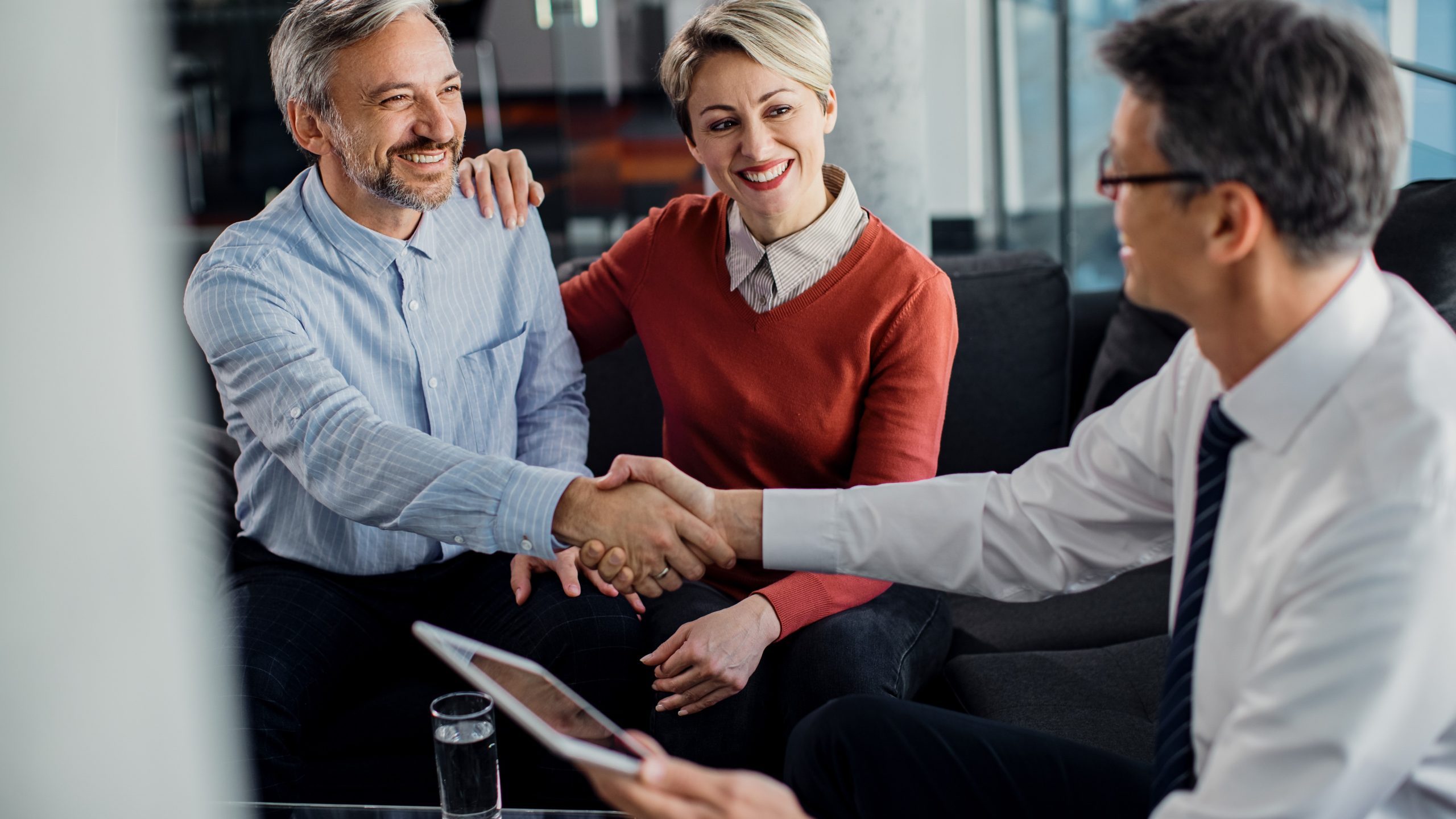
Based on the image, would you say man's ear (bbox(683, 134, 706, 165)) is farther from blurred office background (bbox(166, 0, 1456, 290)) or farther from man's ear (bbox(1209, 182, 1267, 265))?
man's ear (bbox(1209, 182, 1267, 265))

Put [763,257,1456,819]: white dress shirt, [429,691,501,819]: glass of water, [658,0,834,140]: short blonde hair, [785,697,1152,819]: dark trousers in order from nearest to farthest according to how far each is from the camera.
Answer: [763,257,1456,819]: white dress shirt < [785,697,1152,819]: dark trousers < [429,691,501,819]: glass of water < [658,0,834,140]: short blonde hair

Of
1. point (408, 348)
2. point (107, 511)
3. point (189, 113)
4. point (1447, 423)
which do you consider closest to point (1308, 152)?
point (1447, 423)

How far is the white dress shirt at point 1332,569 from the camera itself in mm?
784

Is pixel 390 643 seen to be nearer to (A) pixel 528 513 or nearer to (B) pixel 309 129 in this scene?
(A) pixel 528 513

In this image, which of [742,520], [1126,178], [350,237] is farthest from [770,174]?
[1126,178]

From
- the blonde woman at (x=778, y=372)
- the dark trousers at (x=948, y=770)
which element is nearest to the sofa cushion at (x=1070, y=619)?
the blonde woman at (x=778, y=372)

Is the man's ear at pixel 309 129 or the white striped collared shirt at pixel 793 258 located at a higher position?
the man's ear at pixel 309 129

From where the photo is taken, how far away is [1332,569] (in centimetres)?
81

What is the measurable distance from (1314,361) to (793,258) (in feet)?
2.95

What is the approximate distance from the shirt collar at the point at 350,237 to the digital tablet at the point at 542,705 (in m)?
0.82

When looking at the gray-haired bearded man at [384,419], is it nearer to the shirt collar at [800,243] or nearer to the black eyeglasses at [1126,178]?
the shirt collar at [800,243]

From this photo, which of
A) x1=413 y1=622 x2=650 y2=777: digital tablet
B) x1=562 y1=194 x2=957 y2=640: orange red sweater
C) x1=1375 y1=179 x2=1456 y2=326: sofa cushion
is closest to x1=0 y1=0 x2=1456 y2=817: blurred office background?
x1=413 y1=622 x2=650 y2=777: digital tablet

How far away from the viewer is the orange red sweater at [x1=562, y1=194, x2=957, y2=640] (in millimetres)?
1637

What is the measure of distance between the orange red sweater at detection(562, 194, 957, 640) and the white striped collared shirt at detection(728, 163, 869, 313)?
0.02 meters
